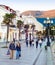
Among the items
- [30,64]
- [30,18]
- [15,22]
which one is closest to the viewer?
[30,64]

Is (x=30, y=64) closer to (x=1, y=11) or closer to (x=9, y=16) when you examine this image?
(x=9, y=16)

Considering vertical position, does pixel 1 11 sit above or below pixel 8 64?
above

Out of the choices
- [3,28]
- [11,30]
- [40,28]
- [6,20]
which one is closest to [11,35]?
[11,30]

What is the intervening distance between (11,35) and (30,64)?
207 ft

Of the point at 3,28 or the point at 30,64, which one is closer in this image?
the point at 30,64

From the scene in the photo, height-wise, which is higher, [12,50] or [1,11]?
[1,11]

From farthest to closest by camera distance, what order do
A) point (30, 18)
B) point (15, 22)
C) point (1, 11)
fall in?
point (30, 18)
point (15, 22)
point (1, 11)

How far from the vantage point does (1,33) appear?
233 feet

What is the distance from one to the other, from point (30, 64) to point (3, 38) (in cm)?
5445

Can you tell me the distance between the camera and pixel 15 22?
88.1 metres

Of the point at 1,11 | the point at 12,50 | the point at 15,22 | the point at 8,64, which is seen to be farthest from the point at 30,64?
the point at 15,22

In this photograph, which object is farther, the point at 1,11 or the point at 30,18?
the point at 30,18

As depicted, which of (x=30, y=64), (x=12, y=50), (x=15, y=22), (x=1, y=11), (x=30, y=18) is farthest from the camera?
(x=30, y=18)

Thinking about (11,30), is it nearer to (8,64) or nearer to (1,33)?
(1,33)
